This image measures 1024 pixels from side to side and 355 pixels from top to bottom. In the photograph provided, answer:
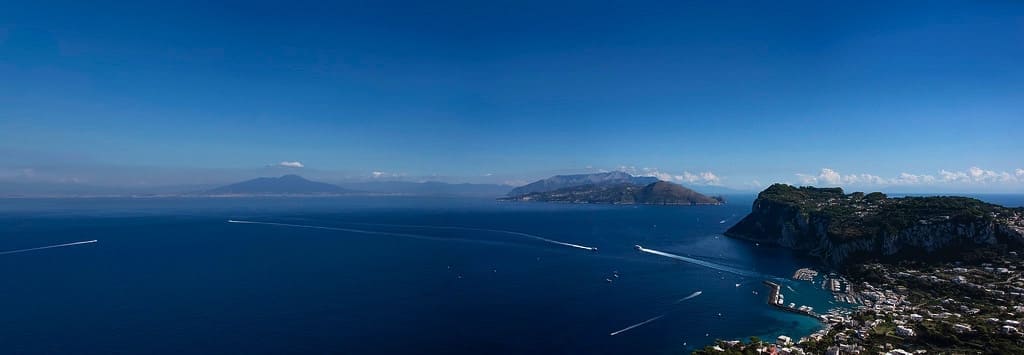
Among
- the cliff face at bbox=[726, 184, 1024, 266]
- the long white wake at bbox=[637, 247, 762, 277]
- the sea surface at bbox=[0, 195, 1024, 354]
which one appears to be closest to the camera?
the sea surface at bbox=[0, 195, 1024, 354]

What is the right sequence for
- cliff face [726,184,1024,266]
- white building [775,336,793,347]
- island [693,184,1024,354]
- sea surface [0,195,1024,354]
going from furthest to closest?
Result: 1. cliff face [726,184,1024,266]
2. sea surface [0,195,1024,354]
3. white building [775,336,793,347]
4. island [693,184,1024,354]

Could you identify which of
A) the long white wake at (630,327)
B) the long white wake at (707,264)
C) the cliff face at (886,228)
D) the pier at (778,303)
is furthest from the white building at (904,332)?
the cliff face at (886,228)

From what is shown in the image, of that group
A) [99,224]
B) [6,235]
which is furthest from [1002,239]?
[99,224]

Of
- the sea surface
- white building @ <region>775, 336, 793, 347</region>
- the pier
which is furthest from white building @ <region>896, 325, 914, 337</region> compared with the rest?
white building @ <region>775, 336, 793, 347</region>

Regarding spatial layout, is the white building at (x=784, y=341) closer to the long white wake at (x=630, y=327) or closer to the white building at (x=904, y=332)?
the white building at (x=904, y=332)

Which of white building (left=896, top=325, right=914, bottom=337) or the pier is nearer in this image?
white building (left=896, top=325, right=914, bottom=337)

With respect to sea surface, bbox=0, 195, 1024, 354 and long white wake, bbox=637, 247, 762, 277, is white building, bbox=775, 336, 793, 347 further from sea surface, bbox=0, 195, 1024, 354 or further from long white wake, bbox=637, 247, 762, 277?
long white wake, bbox=637, 247, 762, 277

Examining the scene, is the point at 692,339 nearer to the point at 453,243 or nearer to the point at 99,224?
the point at 453,243
